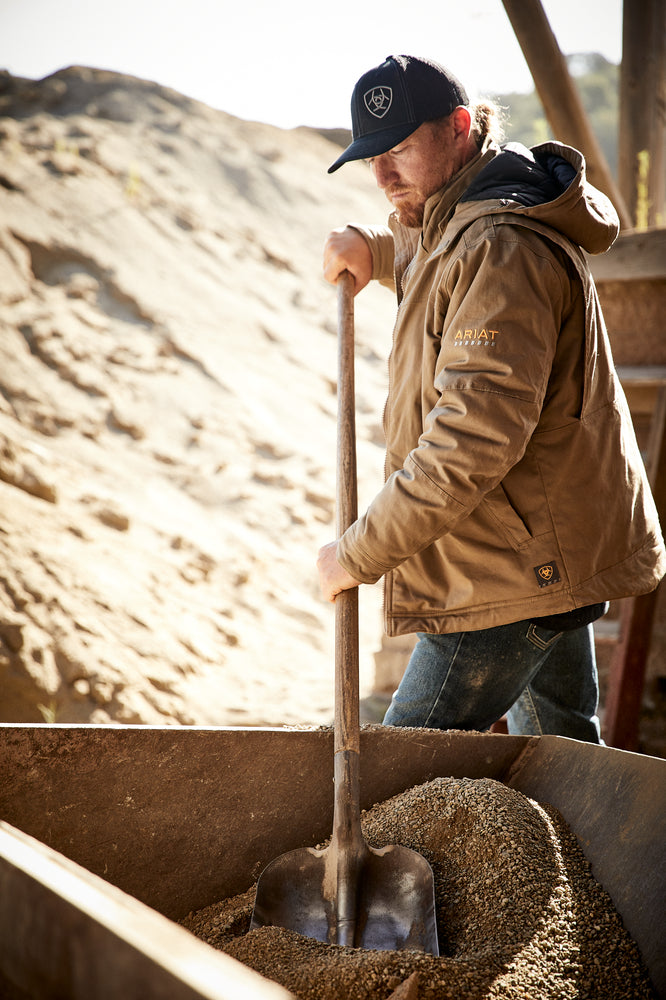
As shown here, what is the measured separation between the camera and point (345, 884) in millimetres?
1404

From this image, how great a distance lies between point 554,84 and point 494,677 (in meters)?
2.44

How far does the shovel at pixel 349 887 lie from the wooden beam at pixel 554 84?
255 centimetres

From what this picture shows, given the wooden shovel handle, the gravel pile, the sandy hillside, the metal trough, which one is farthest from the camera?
the sandy hillside

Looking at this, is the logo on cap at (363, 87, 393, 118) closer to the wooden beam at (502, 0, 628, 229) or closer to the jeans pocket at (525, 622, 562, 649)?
the jeans pocket at (525, 622, 562, 649)

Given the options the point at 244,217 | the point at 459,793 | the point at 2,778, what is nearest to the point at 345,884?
the point at 459,793

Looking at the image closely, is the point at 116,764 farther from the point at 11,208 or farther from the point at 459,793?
the point at 11,208

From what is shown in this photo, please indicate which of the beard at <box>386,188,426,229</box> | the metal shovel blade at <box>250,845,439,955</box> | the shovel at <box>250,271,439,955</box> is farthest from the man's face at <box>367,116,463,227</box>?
the metal shovel blade at <box>250,845,439,955</box>

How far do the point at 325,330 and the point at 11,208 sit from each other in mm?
3615

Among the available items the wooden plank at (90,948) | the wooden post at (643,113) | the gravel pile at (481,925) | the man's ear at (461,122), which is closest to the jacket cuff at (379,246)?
Answer: the man's ear at (461,122)

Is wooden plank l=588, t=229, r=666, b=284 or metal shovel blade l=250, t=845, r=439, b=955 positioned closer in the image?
metal shovel blade l=250, t=845, r=439, b=955

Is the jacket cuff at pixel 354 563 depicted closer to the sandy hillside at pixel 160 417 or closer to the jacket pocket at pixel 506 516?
the jacket pocket at pixel 506 516

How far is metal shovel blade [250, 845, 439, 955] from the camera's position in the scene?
4.48 ft

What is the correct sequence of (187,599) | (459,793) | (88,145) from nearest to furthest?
(459,793)
(187,599)
(88,145)

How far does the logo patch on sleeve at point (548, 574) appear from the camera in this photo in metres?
1.54
